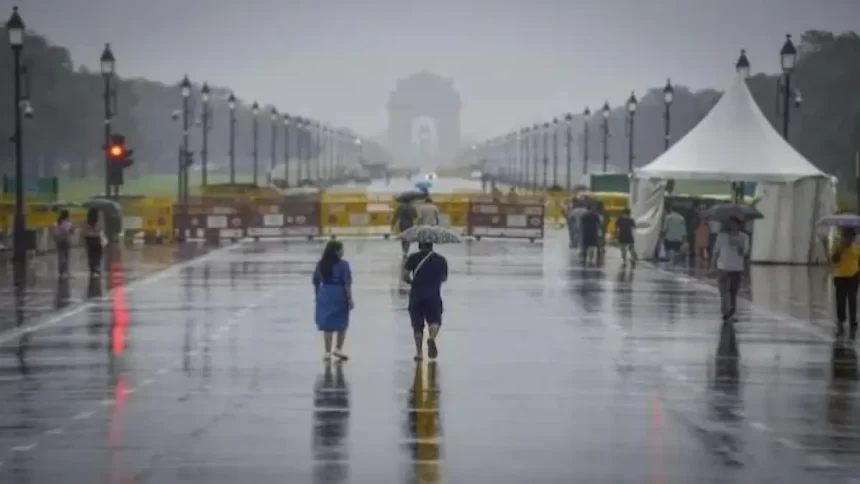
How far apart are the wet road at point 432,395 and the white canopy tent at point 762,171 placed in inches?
471

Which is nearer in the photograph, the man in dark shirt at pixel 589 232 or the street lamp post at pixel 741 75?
the street lamp post at pixel 741 75

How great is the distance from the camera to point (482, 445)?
55.3 ft

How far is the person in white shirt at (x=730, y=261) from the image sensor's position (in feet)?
103

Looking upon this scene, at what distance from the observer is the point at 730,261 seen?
31438 mm

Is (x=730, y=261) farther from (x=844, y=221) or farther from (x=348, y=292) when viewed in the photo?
(x=348, y=292)

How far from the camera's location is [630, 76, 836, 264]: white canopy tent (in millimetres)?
48094

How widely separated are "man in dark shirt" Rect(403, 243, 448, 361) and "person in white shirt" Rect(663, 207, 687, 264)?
29.1 meters

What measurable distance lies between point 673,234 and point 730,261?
72.7 feet

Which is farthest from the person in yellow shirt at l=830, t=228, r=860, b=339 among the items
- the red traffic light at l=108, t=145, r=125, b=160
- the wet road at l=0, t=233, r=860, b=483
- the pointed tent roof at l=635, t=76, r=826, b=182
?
the red traffic light at l=108, t=145, r=125, b=160

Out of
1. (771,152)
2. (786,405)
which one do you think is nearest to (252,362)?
(786,405)

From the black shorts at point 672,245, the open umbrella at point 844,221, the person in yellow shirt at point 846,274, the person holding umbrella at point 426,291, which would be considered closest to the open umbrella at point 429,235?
the person holding umbrella at point 426,291

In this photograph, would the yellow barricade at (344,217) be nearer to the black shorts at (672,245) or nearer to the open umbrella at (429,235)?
the black shorts at (672,245)

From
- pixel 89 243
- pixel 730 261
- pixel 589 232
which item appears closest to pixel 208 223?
pixel 589 232

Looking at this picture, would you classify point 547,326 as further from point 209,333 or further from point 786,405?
point 786,405
